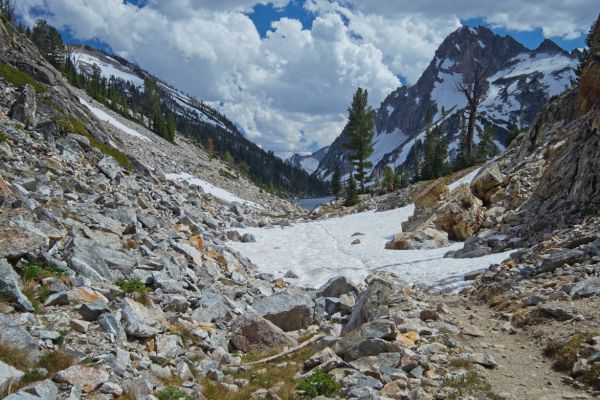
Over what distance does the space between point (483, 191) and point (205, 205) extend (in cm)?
2050

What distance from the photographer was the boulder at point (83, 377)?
5.44m

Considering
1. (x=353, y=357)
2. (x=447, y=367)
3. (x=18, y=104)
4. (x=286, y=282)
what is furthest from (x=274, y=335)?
(x=18, y=104)

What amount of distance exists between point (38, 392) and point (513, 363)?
294 inches

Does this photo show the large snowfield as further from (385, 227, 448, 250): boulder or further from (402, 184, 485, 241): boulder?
(402, 184, 485, 241): boulder

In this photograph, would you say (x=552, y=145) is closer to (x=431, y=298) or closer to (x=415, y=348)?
(x=431, y=298)

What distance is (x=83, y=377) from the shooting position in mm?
5570

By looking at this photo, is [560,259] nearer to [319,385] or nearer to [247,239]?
[319,385]

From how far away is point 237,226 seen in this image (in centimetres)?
3216

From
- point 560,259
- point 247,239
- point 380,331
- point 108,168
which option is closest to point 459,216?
point 560,259

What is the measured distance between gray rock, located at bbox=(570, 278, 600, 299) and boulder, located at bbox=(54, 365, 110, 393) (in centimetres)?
963

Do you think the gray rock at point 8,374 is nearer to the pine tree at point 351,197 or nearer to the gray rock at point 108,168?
the gray rock at point 108,168

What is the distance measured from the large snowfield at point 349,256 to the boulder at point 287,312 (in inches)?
210

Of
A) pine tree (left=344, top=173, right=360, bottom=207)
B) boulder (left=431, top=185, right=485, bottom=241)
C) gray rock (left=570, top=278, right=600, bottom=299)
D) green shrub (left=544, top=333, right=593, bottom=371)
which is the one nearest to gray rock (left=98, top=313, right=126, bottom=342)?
green shrub (left=544, top=333, right=593, bottom=371)

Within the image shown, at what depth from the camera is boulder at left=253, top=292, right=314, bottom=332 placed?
1092 cm
